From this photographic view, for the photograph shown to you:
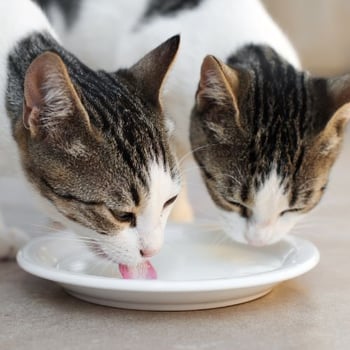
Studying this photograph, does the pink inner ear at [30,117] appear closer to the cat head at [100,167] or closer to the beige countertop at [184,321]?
the cat head at [100,167]

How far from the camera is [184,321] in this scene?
5.54 ft

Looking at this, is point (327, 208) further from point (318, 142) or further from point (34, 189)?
point (34, 189)

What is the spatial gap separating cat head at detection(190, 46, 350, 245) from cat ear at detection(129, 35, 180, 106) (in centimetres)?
12

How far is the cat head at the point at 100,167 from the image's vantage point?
164cm

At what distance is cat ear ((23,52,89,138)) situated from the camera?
1.54m

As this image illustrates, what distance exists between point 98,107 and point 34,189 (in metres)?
0.24

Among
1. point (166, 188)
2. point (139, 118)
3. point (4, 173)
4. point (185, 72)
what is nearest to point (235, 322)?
point (166, 188)

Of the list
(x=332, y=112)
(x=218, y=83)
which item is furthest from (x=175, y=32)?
(x=332, y=112)

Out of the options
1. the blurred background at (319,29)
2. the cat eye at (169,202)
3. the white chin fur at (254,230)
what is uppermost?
the cat eye at (169,202)

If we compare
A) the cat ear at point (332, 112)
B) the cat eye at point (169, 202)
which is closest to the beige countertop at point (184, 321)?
the cat eye at point (169, 202)

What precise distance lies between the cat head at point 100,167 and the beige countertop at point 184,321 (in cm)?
15

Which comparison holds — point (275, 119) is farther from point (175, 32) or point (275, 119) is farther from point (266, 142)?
point (175, 32)

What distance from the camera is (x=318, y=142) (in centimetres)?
192

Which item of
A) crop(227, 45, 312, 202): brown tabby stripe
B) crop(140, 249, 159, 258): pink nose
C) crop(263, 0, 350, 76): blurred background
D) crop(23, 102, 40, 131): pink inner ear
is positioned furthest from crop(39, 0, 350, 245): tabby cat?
crop(263, 0, 350, 76): blurred background
